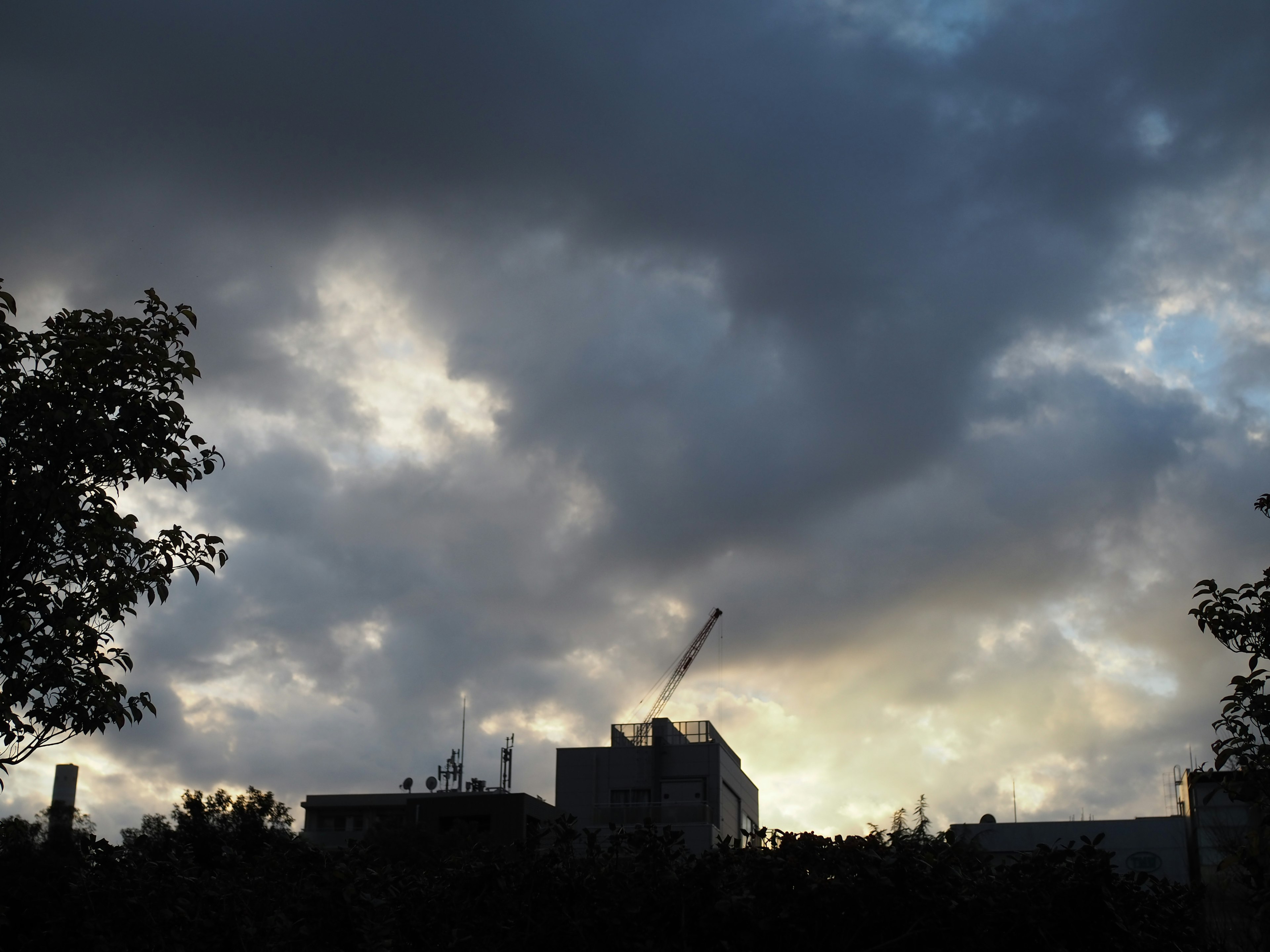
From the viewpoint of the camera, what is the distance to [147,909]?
1016cm

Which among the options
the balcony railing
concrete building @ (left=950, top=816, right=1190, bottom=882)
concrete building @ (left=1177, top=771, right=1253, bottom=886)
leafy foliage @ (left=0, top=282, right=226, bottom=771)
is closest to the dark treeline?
leafy foliage @ (left=0, top=282, right=226, bottom=771)

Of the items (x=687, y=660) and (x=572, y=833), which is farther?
(x=687, y=660)

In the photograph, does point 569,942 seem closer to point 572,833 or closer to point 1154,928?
point 572,833

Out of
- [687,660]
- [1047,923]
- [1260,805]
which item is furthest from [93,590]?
[687,660]

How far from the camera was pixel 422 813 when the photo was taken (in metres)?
98.6

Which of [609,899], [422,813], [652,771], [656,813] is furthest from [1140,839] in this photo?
[609,899]

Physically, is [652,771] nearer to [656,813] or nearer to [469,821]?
[656,813]

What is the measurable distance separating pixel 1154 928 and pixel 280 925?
6735 millimetres

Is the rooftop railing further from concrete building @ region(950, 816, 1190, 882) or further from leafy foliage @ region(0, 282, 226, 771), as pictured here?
leafy foliage @ region(0, 282, 226, 771)

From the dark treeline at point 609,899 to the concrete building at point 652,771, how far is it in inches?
3654

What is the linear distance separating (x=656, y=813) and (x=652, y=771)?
15.6 metres

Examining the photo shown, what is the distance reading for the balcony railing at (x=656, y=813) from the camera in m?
88.4

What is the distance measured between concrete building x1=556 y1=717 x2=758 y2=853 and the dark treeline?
9282cm

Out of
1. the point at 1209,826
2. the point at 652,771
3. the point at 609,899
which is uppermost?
the point at 652,771
